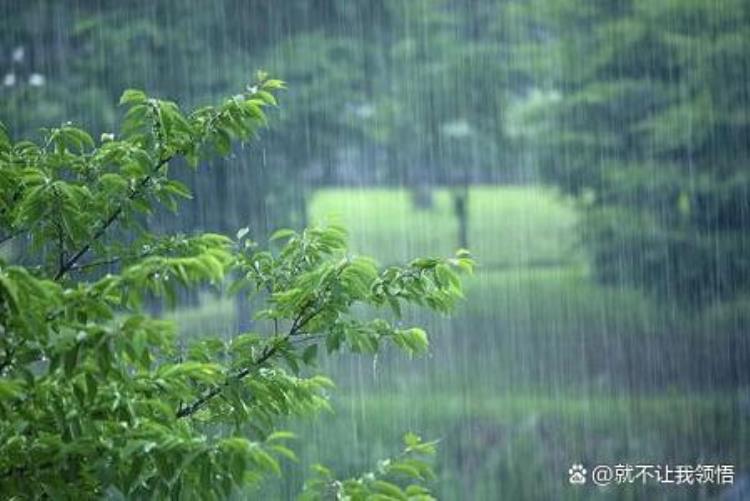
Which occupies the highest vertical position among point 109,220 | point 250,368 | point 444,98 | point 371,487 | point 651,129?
point 444,98

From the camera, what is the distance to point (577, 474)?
5.84 m

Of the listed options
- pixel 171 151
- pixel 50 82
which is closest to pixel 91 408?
pixel 171 151

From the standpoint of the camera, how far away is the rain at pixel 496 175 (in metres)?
6.11

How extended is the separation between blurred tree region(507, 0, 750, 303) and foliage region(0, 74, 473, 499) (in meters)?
3.91

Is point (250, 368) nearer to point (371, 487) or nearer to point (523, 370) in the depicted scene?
point (371, 487)

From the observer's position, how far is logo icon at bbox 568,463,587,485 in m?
5.81

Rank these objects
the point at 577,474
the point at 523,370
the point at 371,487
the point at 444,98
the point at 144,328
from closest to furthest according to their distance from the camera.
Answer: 1. the point at 144,328
2. the point at 371,487
3. the point at 577,474
4. the point at 523,370
5. the point at 444,98

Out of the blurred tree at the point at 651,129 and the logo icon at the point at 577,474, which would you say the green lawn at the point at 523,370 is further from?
the blurred tree at the point at 651,129

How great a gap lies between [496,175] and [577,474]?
5.13 ft

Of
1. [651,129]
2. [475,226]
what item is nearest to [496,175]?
[475,226]

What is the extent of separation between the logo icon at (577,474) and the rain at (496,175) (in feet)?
0.41

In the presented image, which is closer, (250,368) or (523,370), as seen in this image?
(250,368)

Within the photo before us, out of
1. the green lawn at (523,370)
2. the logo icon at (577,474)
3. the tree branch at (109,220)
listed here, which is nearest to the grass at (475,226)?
the green lawn at (523,370)

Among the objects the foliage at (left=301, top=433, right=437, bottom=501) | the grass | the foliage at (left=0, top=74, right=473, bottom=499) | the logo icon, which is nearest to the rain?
the grass
